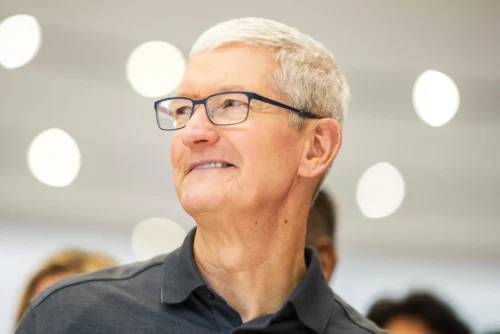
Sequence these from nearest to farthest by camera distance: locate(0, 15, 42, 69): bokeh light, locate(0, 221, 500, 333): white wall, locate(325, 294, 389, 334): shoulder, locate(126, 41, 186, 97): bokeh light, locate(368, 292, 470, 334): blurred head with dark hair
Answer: locate(325, 294, 389, 334): shoulder < locate(368, 292, 470, 334): blurred head with dark hair < locate(0, 221, 500, 333): white wall < locate(0, 15, 42, 69): bokeh light < locate(126, 41, 186, 97): bokeh light

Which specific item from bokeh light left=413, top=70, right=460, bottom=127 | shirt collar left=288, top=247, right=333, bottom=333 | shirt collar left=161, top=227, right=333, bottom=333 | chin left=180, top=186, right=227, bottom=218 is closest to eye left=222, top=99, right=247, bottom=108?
chin left=180, top=186, right=227, bottom=218

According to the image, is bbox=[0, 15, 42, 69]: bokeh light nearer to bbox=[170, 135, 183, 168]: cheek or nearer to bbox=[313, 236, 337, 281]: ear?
bbox=[313, 236, 337, 281]: ear

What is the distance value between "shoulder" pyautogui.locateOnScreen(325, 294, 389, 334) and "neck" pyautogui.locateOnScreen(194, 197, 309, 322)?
0.15m

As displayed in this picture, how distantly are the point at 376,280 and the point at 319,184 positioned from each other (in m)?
1.44

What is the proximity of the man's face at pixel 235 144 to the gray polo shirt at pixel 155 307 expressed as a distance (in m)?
0.19

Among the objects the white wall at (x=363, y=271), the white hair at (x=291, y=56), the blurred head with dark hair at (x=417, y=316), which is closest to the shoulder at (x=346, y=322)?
the white hair at (x=291, y=56)

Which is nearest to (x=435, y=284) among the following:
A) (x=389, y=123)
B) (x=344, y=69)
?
(x=389, y=123)

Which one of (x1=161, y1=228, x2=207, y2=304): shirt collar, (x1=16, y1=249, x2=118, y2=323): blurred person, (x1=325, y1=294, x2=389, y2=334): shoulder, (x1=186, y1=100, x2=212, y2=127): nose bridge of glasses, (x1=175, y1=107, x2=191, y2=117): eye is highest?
(x1=186, y1=100, x2=212, y2=127): nose bridge of glasses

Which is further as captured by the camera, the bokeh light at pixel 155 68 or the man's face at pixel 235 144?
the bokeh light at pixel 155 68

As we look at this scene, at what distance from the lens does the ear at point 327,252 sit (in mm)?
2572

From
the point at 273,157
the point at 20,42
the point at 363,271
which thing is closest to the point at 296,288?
the point at 273,157

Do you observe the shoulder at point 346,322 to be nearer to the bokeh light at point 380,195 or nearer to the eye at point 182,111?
the eye at point 182,111

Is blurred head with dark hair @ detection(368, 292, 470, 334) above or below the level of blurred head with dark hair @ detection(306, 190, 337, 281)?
below

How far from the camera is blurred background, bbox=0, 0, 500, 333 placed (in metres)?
2.99
